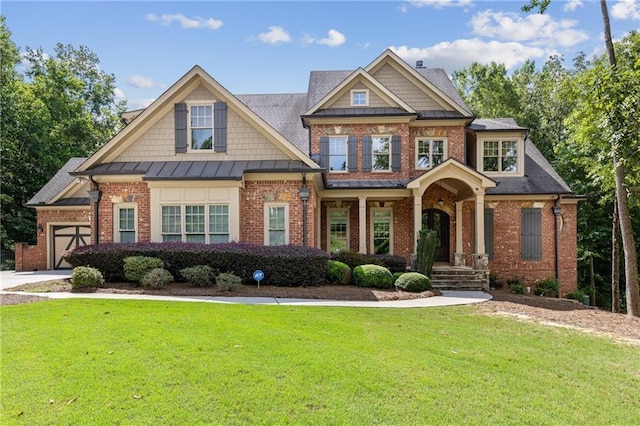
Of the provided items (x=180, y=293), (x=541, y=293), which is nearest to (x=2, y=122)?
(x=180, y=293)

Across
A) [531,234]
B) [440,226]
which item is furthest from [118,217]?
[531,234]

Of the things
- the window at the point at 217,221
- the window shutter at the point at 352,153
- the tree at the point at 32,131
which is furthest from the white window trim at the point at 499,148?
the tree at the point at 32,131

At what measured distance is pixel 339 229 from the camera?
61.3 ft

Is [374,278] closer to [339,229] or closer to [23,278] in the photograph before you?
[339,229]

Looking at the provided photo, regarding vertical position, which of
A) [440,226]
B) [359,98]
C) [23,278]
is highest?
[359,98]

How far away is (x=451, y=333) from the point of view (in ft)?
25.1

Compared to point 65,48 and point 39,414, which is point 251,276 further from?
point 65,48

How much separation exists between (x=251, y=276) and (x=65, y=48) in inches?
1577

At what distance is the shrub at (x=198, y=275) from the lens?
39.3 ft

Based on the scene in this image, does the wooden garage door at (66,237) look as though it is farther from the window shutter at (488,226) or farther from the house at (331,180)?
the window shutter at (488,226)

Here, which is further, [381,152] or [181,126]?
[381,152]

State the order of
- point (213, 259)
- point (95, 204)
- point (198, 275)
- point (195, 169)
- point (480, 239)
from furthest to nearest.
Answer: point (480, 239), point (95, 204), point (195, 169), point (213, 259), point (198, 275)

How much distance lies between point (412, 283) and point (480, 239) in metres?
5.07

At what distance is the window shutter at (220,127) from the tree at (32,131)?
18.5 m
